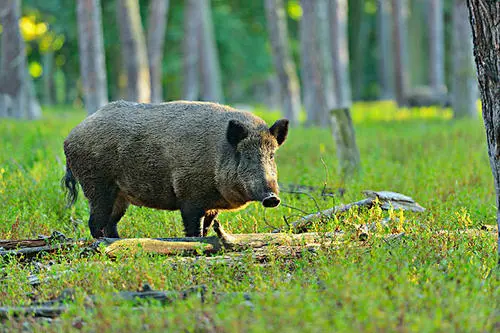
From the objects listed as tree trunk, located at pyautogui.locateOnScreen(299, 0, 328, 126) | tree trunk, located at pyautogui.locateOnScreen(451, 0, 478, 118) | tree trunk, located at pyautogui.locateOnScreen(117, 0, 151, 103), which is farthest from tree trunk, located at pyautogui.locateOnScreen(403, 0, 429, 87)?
tree trunk, located at pyautogui.locateOnScreen(117, 0, 151, 103)

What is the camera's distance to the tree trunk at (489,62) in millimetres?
6031

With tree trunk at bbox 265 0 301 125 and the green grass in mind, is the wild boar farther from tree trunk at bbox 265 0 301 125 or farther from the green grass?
tree trunk at bbox 265 0 301 125

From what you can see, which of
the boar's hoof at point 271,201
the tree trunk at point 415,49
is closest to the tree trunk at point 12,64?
the boar's hoof at point 271,201

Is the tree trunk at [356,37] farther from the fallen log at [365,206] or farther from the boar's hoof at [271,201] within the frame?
the boar's hoof at [271,201]

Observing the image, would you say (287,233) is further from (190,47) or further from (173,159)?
(190,47)

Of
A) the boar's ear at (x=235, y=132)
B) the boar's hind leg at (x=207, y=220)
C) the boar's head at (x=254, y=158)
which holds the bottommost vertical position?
the boar's hind leg at (x=207, y=220)

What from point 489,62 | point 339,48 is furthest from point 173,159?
point 339,48

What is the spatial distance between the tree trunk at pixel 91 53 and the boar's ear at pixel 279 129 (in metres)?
10.2

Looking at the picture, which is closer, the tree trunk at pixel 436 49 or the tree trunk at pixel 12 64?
the tree trunk at pixel 12 64

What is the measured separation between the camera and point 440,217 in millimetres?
8188

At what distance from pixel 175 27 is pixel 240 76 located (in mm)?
8223

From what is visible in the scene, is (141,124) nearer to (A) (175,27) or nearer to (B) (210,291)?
(B) (210,291)

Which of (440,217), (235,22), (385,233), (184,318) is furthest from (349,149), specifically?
(235,22)

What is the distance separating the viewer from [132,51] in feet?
62.6
